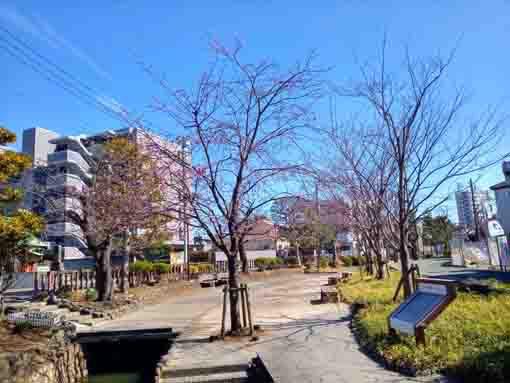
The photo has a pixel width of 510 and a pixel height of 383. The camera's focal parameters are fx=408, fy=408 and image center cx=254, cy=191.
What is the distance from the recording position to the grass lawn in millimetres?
4974

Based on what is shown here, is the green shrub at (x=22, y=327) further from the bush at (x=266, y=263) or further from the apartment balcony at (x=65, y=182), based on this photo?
the bush at (x=266, y=263)

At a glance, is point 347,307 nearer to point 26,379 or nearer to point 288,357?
point 288,357

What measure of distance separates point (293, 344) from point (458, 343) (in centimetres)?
289

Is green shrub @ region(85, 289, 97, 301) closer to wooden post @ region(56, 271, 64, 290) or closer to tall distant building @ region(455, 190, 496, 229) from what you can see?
wooden post @ region(56, 271, 64, 290)

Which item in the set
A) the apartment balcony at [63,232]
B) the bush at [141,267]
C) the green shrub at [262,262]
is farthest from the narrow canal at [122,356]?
the green shrub at [262,262]

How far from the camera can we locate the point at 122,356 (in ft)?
34.5

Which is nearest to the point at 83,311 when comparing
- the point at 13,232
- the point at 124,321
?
the point at 124,321

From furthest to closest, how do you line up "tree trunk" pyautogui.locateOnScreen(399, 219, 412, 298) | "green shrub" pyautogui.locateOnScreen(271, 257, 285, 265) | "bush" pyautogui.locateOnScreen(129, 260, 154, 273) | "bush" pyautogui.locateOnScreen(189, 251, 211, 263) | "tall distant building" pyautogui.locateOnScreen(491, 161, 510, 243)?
"bush" pyautogui.locateOnScreen(189, 251, 211, 263) < "green shrub" pyautogui.locateOnScreen(271, 257, 285, 265) < "tall distant building" pyautogui.locateOnScreen(491, 161, 510, 243) < "bush" pyautogui.locateOnScreen(129, 260, 154, 273) < "tree trunk" pyautogui.locateOnScreen(399, 219, 412, 298)

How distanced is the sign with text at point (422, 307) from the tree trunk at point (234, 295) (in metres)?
3.20

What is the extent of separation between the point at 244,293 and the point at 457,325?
420 cm

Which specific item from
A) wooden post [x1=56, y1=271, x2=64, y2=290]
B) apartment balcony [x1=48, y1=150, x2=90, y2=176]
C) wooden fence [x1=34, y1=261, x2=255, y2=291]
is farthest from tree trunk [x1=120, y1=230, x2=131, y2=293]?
apartment balcony [x1=48, y1=150, x2=90, y2=176]

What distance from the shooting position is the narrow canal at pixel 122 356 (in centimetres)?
1034

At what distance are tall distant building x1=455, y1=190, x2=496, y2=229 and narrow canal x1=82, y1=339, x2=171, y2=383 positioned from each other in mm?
13880

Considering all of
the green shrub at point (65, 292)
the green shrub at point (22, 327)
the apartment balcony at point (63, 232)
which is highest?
the apartment balcony at point (63, 232)
